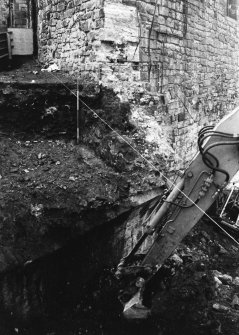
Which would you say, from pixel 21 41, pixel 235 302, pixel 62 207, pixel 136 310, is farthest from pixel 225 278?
pixel 21 41

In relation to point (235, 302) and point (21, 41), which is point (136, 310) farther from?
point (21, 41)

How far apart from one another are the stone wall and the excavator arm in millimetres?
822

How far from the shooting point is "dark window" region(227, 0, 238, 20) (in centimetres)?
820

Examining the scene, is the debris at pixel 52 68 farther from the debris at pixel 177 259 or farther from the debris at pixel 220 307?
the debris at pixel 220 307

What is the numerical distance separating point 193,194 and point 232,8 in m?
6.35

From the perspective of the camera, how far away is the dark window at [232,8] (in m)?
8.20

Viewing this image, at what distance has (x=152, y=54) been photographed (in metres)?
5.49

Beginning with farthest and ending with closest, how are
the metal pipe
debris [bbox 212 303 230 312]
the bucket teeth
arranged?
debris [bbox 212 303 230 312], the bucket teeth, the metal pipe

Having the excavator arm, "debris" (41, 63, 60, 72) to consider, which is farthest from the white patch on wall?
the excavator arm

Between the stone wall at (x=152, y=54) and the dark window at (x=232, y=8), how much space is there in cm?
36

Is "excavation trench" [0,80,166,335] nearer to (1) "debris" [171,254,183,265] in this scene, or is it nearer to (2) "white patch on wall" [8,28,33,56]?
(1) "debris" [171,254,183,265]

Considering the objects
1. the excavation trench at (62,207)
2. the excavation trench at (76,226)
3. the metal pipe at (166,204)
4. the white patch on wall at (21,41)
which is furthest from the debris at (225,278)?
the white patch on wall at (21,41)

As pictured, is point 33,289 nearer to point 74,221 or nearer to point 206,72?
point 74,221

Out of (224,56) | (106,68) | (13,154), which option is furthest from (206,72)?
(13,154)
